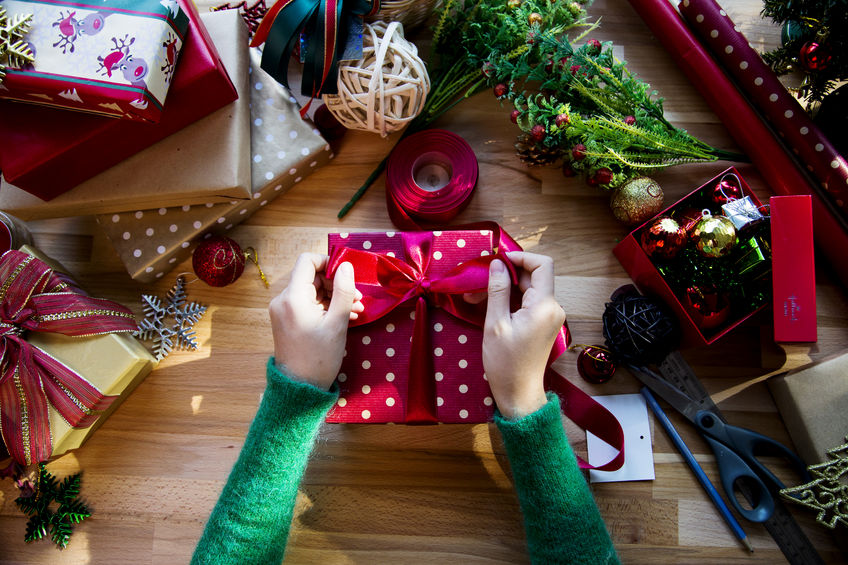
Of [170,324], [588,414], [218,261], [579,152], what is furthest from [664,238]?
[170,324]

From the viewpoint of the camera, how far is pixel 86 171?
40.8 inches

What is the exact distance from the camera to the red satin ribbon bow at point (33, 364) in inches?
39.2

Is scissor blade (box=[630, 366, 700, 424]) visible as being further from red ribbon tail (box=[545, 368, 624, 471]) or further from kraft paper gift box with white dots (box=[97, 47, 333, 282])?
kraft paper gift box with white dots (box=[97, 47, 333, 282])

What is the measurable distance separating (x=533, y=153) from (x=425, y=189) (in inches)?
9.1

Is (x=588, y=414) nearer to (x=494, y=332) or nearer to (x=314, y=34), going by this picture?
(x=494, y=332)

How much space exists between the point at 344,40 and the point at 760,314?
96 centimetres

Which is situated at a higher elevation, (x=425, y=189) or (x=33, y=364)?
(x=425, y=189)

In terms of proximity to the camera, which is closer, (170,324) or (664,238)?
(664,238)

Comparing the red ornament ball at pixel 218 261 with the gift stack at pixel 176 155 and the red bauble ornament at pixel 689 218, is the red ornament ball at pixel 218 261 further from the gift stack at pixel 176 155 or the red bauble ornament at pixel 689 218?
the red bauble ornament at pixel 689 218

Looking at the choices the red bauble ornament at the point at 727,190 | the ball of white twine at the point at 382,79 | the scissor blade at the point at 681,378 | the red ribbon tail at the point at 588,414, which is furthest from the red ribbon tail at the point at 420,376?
the red bauble ornament at the point at 727,190

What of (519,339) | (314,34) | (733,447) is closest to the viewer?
(519,339)

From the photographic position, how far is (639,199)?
107cm

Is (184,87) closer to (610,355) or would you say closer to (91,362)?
(91,362)

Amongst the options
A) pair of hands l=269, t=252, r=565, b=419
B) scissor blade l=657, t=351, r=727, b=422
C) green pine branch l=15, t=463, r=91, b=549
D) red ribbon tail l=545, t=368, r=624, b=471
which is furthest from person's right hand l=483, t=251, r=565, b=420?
green pine branch l=15, t=463, r=91, b=549
